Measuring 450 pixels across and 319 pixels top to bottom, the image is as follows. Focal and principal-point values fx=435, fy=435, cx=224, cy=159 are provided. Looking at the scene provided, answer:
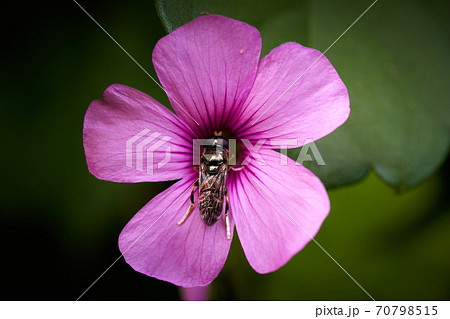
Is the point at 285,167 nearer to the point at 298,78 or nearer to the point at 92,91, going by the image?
the point at 298,78

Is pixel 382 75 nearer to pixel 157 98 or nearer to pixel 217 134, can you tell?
pixel 217 134

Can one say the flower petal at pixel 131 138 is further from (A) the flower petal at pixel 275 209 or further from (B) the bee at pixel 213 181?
(A) the flower petal at pixel 275 209

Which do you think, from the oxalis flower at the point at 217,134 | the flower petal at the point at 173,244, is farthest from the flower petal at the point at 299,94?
the flower petal at the point at 173,244

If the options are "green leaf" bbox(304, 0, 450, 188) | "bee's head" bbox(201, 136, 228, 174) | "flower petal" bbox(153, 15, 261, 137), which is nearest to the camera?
"flower petal" bbox(153, 15, 261, 137)

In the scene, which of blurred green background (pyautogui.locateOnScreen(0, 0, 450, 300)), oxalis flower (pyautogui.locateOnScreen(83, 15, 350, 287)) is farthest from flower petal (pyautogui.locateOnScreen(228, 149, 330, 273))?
blurred green background (pyautogui.locateOnScreen(0, 0, 450, 300))

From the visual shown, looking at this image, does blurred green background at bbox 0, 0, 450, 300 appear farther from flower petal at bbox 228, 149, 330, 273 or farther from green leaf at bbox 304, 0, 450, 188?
flower petal at bbox 228, 149, 330, 273

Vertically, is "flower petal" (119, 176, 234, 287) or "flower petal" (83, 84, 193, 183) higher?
"flower petal" (83, 84, 193, 183)
